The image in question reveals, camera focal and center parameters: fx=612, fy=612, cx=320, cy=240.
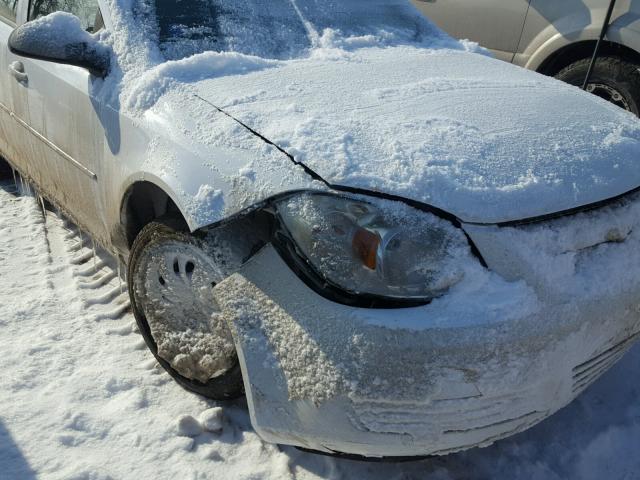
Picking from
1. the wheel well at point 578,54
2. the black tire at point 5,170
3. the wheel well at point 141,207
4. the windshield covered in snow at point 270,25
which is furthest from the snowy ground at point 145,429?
the wheel well at point 578,54

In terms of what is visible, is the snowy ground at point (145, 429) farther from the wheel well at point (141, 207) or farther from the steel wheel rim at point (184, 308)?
the wheel well at point (141, 207)

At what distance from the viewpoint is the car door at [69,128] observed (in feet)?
8.28

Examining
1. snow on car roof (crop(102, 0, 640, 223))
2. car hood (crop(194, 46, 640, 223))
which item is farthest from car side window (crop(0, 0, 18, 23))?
car hood (crop(194, 46, 640, 223))

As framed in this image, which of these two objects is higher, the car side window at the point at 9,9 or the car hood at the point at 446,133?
the car side window at the point at 9,9

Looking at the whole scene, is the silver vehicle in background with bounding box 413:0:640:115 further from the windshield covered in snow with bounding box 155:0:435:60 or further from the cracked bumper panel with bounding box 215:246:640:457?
the cracked bumper panel with bounding box 215:246:640:457

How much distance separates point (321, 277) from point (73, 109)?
1.55 metres

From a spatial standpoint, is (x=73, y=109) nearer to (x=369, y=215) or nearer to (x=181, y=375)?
(x=181, y=375)

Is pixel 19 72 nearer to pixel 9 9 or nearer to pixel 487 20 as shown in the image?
pixel 9 9

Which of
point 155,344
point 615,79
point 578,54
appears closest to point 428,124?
point 155,344

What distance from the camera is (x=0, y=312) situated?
2779mm

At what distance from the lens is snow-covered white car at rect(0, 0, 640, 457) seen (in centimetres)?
158

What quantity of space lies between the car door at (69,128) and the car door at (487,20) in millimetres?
3252

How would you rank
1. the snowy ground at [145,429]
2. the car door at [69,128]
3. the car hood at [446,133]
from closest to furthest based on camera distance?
the car hood at [446,133] < the snowy ground at [145,429] < the car door at [69,128]

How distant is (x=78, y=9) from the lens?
290 cm
